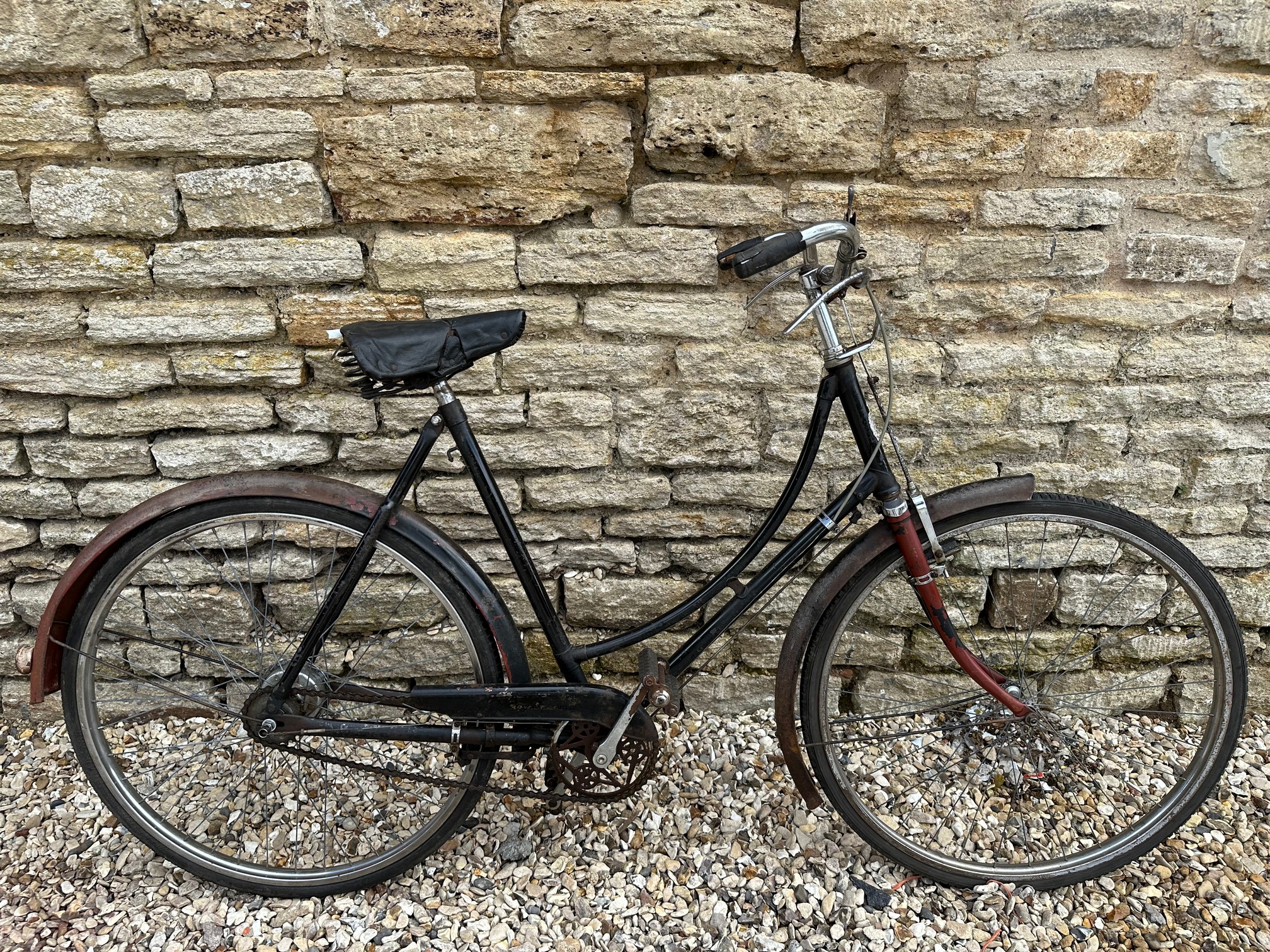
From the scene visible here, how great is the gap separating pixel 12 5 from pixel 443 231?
1.19m

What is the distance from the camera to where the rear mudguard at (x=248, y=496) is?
2.04m

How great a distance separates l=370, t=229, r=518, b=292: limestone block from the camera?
91.7 inches

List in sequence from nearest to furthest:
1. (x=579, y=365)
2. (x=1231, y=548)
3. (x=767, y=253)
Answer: (x=767, y=253)
(x=579, y=365)
(x=1231, y=548)

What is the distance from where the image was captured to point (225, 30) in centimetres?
214

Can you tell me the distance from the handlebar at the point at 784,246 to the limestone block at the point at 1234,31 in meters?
1.25

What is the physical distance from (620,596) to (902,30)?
6.03 feet

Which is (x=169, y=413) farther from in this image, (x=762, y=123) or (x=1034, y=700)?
(x=1034, y=700)

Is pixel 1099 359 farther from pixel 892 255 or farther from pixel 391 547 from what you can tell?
pixel 391 547

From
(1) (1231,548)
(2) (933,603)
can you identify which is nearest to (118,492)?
(2) (933,603)

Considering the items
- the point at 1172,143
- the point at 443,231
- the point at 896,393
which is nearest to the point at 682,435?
the point at 896,393

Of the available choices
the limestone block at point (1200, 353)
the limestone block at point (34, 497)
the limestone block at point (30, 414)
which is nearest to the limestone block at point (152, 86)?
the limestone block at point (30, 414)

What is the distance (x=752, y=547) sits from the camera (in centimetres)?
218

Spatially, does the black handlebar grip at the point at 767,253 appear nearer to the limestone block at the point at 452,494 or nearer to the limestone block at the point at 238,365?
the limestone block at the point at 452,494

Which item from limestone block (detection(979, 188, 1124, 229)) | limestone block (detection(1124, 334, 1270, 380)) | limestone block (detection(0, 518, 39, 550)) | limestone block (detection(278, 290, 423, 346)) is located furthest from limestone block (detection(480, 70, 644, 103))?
limestone block (detection(0, 518, 39, 550))
